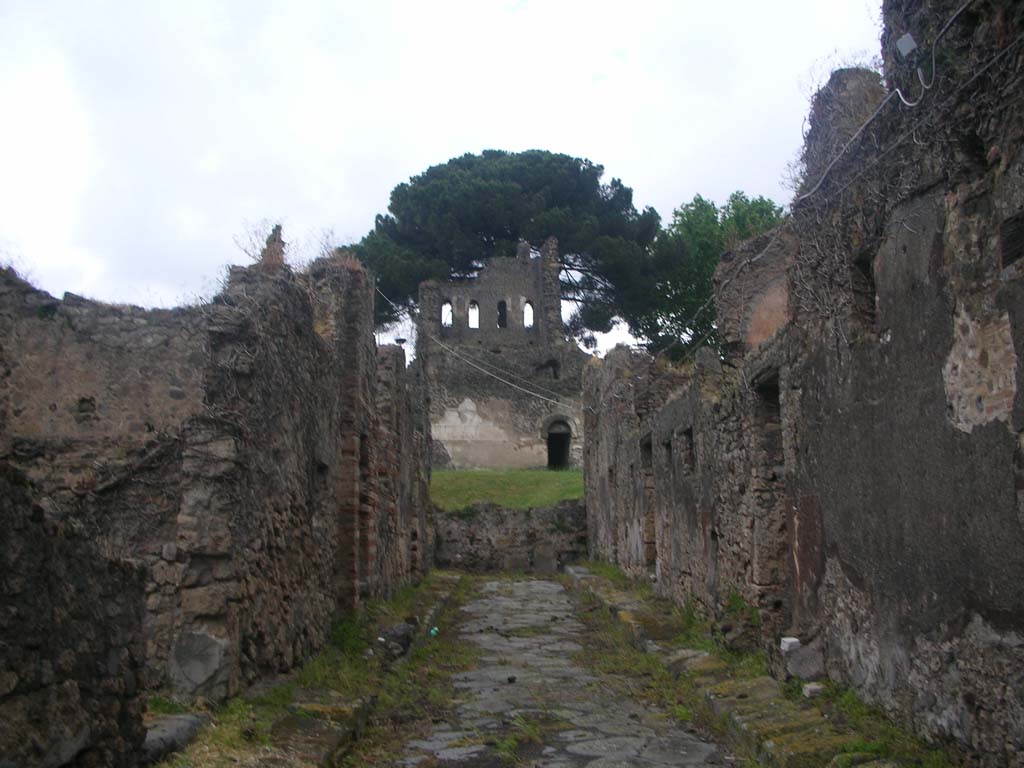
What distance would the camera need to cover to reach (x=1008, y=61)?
15.7 ft

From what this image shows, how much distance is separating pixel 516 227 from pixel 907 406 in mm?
43554

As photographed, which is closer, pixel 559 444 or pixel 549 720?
pixel 549 720

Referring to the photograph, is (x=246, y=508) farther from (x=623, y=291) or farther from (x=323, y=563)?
(x=623, y=291)

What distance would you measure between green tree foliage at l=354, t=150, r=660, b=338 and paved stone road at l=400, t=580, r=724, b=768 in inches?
1323

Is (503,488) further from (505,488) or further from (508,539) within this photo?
(508,539)

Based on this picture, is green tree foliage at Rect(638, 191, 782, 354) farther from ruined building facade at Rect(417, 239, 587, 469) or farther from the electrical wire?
the electrical wire

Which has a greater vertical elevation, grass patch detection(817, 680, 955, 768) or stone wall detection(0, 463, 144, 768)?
stone wall detection(0, 463, 144, 768)

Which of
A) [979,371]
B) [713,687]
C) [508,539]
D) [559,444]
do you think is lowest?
[713,687]

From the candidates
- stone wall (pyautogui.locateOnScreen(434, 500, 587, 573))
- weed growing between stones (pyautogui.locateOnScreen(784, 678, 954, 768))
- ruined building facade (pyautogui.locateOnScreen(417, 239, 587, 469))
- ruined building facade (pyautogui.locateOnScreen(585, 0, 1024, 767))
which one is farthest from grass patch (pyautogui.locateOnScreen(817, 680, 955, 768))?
ruined building facade (pyautogui.locateOnScreen(417, 239, 587, 469))

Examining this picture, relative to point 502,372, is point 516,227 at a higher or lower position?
higher

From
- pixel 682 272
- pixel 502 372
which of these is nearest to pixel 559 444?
pixel 502 372

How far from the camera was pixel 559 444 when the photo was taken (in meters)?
44.4

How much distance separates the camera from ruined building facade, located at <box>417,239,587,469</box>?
42.7m

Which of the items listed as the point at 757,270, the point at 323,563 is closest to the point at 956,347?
the point at 323,563
